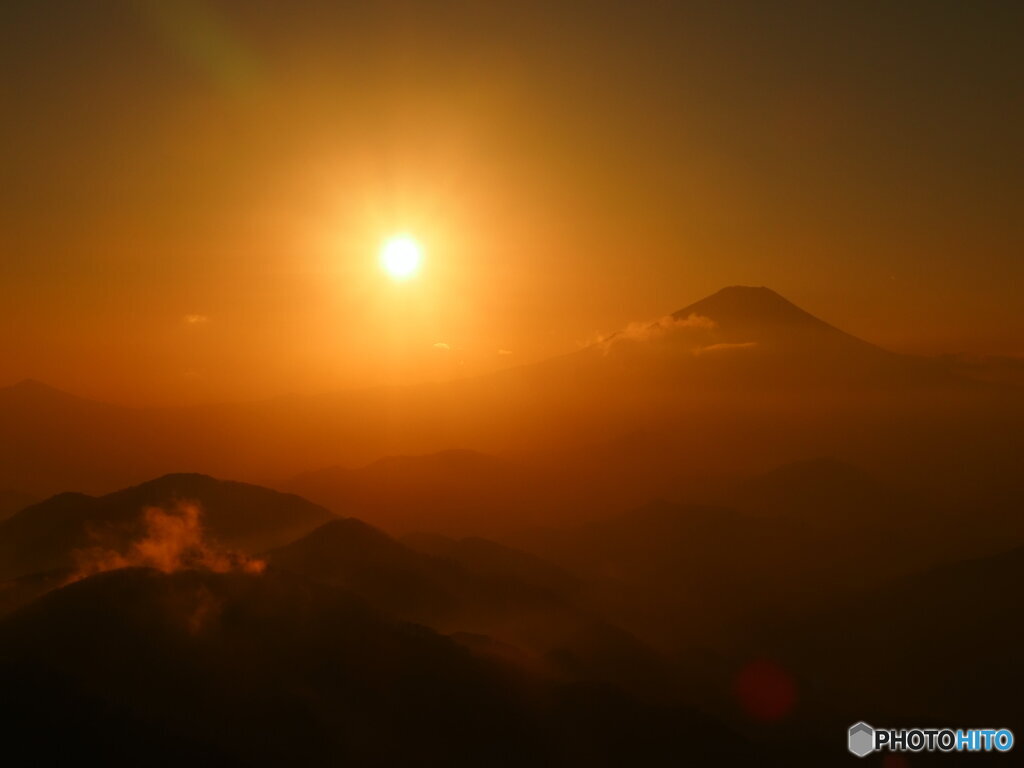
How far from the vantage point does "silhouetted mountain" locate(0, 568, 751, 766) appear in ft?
140

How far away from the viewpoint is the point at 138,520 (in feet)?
335

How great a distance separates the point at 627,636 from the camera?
85.6 metres

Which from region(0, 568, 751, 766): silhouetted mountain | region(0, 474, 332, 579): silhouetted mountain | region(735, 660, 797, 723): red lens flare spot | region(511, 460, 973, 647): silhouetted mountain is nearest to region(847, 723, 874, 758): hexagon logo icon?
region(735, 660, 797, 723): red lens flare spot

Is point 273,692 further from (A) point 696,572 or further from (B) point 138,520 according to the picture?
(A) point 696,572

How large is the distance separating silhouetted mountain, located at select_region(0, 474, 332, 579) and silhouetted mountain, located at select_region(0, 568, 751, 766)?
40.9 meters

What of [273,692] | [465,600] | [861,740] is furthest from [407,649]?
[861,740]

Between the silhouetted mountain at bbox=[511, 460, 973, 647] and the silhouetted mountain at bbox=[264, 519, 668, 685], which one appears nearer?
the silhouetted mountain at bbox=[264, 519, 668, 685]

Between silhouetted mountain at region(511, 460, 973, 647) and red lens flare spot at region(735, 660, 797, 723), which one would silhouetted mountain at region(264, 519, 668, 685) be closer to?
red lens flare spot at region(735, 660, 797, 723)

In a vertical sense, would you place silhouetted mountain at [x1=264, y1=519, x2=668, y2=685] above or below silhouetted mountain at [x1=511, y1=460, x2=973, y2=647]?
below

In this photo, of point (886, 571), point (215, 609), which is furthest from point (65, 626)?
point (886, 571)

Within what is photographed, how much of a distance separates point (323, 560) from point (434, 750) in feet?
143

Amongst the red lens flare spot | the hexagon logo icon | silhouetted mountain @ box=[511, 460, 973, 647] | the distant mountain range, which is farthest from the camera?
silhouetted mountain @ box=[511, 460, 973, 647]

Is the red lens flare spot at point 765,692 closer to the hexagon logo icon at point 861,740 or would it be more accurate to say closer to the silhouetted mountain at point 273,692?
the hexagon logo icon at point 861,740

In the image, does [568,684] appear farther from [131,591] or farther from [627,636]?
[131,591]
